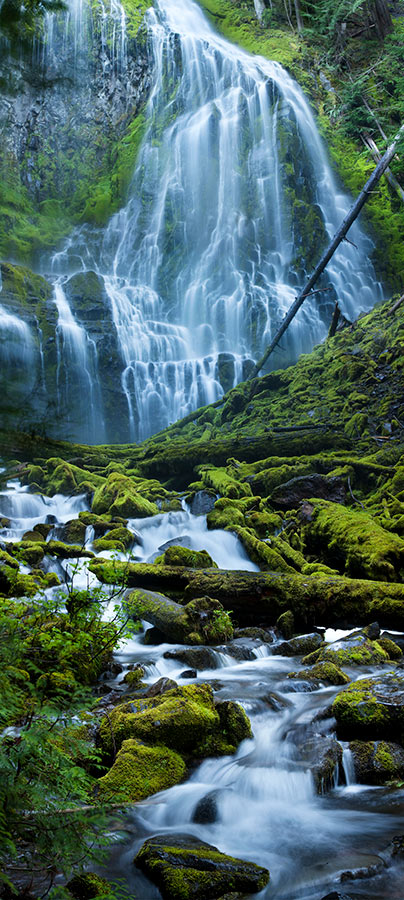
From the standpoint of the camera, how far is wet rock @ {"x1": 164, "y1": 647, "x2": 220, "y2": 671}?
404cm

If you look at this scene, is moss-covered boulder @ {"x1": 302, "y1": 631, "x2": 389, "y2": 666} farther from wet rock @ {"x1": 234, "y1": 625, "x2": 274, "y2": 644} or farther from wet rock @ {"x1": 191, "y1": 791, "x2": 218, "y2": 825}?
wet rock @ {"x1": 191, "y1": 791, "x2": 218, "y2": 825}

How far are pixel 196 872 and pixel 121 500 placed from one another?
6648 mm

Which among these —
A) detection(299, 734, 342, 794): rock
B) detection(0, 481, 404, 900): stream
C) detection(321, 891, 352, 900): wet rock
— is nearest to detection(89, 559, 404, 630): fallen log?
detection(0, 481, 404, 900): stream

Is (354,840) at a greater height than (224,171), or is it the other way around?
(224,171)

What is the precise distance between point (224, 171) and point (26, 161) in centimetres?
550

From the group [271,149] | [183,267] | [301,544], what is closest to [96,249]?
[183,267]

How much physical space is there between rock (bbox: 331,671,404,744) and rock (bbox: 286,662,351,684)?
0.62m

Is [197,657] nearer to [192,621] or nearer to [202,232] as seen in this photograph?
[192,621]

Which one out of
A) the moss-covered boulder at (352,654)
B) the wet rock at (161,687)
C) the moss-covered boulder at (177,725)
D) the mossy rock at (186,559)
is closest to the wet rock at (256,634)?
the moss-covered boulder at (352,654)

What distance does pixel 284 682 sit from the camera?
356 cm

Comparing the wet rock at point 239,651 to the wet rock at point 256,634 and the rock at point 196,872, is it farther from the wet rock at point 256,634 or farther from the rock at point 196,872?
the rock at point 196,872

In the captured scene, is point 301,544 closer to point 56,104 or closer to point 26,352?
point 26,352

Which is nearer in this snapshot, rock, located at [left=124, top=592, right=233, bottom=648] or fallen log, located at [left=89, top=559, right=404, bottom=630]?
rock, located at [left=124, top=592, right=233, bottom=648]

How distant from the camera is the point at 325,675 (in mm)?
3521
